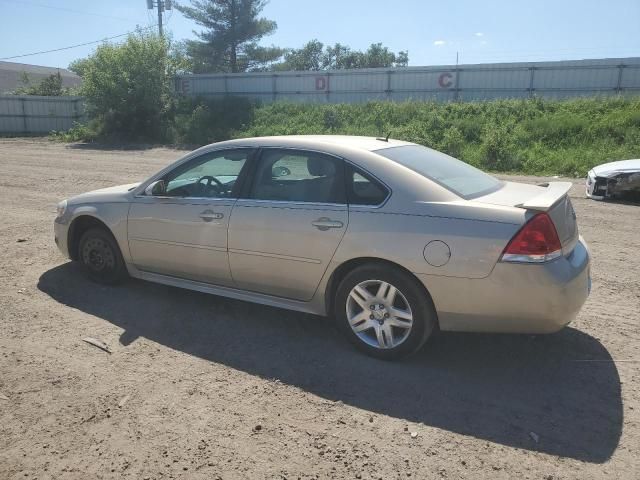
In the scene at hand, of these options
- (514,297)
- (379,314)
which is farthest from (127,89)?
(514,297)

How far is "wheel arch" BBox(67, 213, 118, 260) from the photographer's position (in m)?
5.26

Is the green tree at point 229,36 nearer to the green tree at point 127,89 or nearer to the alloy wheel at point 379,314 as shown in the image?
the green tree at point 127,89

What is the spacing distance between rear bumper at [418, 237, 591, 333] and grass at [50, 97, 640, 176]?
12.1 metres

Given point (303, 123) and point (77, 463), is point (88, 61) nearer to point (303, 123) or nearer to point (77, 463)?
point (303, 123)

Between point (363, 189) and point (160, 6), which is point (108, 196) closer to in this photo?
point (363, 189)

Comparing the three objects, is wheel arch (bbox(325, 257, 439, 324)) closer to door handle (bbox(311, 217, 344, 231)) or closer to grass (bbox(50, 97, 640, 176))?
door handle (bbox(311, 217, 344, 231))

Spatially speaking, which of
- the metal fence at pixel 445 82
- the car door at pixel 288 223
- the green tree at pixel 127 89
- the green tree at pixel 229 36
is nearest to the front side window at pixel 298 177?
the car door at pixel 288 223

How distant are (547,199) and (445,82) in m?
25.6

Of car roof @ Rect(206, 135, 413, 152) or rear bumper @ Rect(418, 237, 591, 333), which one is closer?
rear bumper @ Rect(418, 237, 591, 333)

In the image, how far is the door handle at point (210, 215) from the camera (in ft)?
14.3

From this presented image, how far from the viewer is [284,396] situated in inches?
133

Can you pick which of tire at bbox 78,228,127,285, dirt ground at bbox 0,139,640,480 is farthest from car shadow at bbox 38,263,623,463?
tire at bbox 78,228,127,285

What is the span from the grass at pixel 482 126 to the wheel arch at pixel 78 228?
12.5 m

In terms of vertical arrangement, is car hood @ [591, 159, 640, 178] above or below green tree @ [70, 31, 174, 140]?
below
